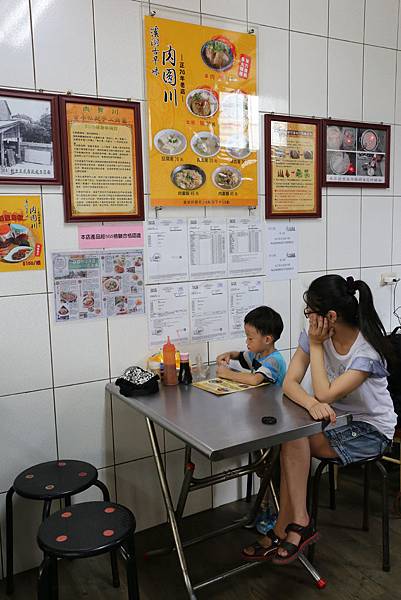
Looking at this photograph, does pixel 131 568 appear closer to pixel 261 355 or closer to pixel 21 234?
pixel 261 355

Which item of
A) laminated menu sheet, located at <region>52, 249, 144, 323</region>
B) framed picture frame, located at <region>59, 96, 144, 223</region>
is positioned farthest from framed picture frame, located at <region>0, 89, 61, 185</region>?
laminated menu sheet, located at <region>52, 249, 144, 323</region>

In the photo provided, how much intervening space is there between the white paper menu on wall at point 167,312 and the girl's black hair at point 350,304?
620mm

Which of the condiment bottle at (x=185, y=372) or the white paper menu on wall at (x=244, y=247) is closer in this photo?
the condiment bottle at (x=185, y=372)

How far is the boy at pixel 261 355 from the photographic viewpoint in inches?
82.4

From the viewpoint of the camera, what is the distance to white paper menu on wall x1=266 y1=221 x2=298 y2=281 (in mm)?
2576

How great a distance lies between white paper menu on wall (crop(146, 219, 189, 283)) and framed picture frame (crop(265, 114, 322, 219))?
467mm

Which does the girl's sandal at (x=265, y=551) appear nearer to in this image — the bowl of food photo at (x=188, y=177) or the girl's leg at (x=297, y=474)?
the girl's leg at (x=297, y=474)

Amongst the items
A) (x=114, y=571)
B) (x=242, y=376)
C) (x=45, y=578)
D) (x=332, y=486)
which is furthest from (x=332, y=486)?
(x=45, y=578)

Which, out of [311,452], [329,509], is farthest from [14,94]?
[329,509]

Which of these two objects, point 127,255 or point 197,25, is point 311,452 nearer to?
point 127,255

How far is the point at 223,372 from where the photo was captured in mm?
2162

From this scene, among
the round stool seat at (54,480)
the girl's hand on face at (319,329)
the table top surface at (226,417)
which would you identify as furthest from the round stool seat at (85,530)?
the girl's hand on face at (319,329)

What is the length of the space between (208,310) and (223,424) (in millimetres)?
865

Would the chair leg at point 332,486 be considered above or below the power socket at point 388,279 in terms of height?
below
